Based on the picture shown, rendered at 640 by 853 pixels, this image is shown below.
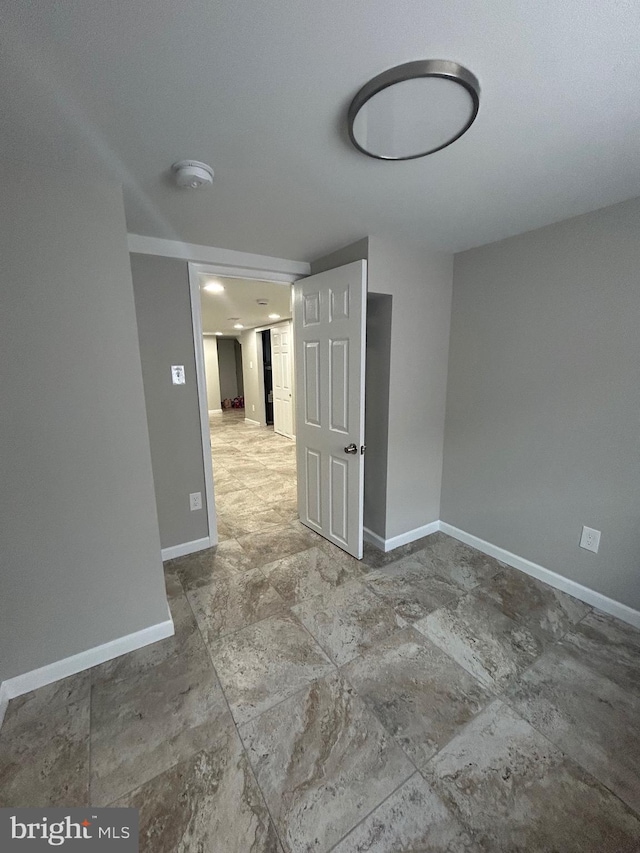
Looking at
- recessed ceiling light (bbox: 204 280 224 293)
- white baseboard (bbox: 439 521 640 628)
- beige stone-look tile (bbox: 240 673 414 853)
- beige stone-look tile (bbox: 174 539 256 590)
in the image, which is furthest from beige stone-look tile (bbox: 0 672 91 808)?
recessed ceiling light (bbox: 204 280 224 293)

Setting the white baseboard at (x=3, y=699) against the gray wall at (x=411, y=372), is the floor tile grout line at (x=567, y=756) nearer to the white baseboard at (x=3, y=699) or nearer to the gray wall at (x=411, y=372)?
the gray wall at (x=411, y=372)

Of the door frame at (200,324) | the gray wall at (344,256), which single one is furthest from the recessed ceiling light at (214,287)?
the gray wall at (344,256)

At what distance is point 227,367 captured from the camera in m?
9.69

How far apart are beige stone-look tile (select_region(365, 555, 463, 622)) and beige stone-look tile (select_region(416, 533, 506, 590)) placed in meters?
0.08

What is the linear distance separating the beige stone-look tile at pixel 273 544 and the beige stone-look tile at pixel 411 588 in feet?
2.16

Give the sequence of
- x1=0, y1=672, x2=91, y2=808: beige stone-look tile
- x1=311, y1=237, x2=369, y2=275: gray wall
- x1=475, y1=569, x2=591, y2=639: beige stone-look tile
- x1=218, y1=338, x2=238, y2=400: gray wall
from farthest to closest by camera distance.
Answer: x1=218, y1=338, x2=238, y2=400: gray wall < x1=311, y1=237, x2=369, y2=275: gray wall < x1=475, y1=569, x2=591, y2=639: beige stone-look tile < x1=0, y1=672, x2=91, y2=808: beige stone-look tile

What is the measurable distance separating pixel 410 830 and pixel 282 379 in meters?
5.94

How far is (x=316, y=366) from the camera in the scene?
2.51 meters

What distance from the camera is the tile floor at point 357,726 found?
1066mm

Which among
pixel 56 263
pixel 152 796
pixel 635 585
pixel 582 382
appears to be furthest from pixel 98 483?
Result: pixel 635 585

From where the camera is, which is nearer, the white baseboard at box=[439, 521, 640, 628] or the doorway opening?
the white baseboard at box=[439, 521, 640, 628]

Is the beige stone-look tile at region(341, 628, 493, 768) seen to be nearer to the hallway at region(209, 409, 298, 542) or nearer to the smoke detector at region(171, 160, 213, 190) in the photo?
the hallway at region(209, 409, 298, 542)

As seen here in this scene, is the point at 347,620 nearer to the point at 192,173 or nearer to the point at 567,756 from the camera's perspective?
the point at 567,756

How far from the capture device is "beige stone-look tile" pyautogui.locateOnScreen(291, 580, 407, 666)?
5.68ft
